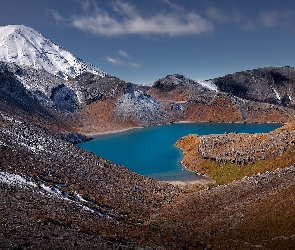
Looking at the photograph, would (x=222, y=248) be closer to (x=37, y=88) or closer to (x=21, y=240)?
(x=21, y=240)

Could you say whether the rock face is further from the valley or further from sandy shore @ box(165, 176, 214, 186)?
sandy shore @ box(165, 176, 214, 186)

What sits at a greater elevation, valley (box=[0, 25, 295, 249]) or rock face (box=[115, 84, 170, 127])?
rock face (box=[115, 84, 170, 127])

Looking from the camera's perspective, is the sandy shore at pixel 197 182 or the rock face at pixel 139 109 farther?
the rock face at pixel 139 109

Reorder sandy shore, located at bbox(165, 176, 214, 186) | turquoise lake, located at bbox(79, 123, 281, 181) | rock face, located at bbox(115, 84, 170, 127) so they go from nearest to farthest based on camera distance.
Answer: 1. sandy shore, located at bbox(165, 176, 214, 186)
2. turquoise lake, located at bbox(79, 123, 281, 181)
3. rock face, located at bbox(115, 84, 170, 127)

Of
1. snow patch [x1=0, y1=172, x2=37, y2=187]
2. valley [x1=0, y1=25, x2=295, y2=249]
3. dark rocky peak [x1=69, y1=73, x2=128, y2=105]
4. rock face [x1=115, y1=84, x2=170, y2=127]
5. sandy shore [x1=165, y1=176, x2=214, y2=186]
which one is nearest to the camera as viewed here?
valley [x1=0, y1=25, x2=295, y2=249]

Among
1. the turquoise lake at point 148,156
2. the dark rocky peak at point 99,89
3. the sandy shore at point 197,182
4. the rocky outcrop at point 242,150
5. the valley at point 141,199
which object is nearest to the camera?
the valley at point 141,199

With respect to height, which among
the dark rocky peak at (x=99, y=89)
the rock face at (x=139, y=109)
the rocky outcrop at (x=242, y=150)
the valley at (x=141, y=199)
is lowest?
the valley at (x=141, y=199)

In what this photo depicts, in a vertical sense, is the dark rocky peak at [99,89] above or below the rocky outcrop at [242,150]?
above

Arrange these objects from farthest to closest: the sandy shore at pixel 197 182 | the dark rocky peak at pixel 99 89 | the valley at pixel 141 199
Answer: the dark rocky peak at pixel 99 89, the sandy shore at pixel 197 182, the valley at pixel 141 199

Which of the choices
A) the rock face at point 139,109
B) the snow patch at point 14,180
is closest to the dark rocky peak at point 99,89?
the rock face at point 139,109

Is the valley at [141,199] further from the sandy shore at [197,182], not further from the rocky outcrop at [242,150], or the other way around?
the sandy shore at [197,182]

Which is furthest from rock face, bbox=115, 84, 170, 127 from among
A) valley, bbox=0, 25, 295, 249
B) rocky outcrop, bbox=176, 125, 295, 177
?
rocky outcrop, bbox=176, 125, 295, 177

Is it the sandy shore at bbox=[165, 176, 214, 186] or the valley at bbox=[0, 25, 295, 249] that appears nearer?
the valley at bbox=[0, 25, 295, 249]
